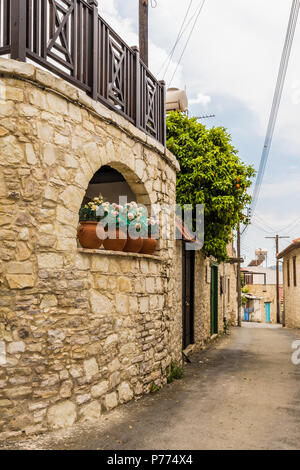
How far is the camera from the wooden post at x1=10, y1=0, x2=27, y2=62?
423cm

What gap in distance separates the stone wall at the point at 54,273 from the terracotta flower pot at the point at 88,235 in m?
0.18

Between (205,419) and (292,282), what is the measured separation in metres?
17.8

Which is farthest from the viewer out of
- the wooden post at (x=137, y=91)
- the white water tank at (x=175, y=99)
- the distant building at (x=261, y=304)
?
the distant building at (x=261, y=304)

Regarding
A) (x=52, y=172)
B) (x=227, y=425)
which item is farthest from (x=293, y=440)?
(x=52, y=172)

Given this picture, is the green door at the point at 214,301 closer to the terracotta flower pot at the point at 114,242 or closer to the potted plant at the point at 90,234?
the terracotta flower pot at the point at 114,242

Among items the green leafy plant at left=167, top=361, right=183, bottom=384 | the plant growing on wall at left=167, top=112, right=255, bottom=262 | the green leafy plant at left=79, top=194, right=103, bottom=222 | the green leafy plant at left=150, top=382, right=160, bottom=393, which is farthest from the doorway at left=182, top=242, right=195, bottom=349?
the green leafy plant at left=79, top=194, right=103, bottom=222

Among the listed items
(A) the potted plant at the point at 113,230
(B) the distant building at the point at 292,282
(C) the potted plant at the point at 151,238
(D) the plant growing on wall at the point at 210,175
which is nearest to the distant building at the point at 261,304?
(B) the distant building at the point at 292,282

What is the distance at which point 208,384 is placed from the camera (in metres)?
7.04

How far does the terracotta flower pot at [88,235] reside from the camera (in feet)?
16.6

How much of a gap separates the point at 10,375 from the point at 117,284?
178 centimetres

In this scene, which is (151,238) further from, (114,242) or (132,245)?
(114,242)

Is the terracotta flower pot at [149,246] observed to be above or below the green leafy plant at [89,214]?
below

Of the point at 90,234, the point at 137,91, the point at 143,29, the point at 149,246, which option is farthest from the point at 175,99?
the point at 90,234

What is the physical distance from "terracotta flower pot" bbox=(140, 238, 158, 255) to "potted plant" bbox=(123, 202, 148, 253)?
16 centimetres
